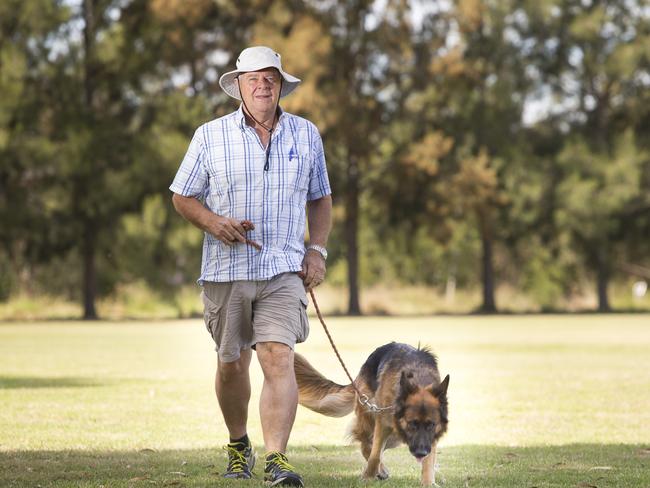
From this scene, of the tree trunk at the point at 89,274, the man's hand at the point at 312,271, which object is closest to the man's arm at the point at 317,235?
the man's hand at the point at 312,271

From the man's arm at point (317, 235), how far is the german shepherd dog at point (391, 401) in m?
0.79

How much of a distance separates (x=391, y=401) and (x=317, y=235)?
1141 millimetres

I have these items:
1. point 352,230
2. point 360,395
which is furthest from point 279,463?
point 352,230

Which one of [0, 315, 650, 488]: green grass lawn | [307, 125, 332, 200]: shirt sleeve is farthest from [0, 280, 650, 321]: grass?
[307, 125, 332, 200]: shirt sleeve

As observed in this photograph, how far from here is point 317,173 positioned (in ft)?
24.9

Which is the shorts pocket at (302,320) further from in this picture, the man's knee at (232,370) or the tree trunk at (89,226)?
the tree trunk at (89,226)

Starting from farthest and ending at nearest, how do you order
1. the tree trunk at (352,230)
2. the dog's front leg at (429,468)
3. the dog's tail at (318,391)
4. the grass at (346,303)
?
1. the tree trunk at (352,230)
2. the grass at (346,303)
3. the dog's tail at (318,391)
4. the dog's front leg at (429,468)

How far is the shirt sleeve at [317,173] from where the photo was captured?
7500 mm

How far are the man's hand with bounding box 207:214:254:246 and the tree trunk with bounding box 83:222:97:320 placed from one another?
117 ft

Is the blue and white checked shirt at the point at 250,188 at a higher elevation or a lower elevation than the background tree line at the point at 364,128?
lower

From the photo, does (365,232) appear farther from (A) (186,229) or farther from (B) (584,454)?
(B) (584,454)

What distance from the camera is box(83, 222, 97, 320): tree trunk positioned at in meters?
Result: 42.2

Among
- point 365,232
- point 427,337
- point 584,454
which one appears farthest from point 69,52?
point 584,454

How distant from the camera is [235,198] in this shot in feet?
23.7
